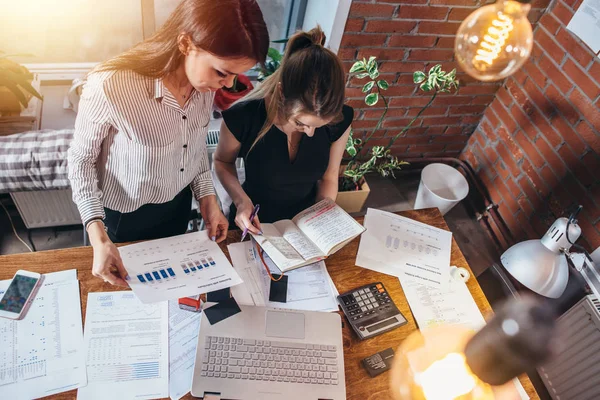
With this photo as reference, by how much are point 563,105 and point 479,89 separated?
54cm

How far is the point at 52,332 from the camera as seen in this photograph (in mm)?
1125

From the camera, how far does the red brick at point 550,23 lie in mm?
2123

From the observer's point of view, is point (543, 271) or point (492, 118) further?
point (492, 118)

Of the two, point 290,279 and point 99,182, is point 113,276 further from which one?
point 290,279

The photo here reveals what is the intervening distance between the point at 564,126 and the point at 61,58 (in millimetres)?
2602

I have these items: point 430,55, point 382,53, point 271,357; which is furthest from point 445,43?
point 271,357

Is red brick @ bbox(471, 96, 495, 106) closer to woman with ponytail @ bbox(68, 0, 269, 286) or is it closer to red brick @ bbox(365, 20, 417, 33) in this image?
red brick @ bbox(365, 20, 417, 33)

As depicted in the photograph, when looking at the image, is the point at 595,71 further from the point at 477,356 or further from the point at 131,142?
the point at 131,142

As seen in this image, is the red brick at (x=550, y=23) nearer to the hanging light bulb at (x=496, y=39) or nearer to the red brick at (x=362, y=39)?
the red brick at (x=362, y=39)

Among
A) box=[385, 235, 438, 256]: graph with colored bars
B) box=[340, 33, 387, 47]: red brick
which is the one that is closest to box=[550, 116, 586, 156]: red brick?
box=[340, 33, 387, 47]: red brick

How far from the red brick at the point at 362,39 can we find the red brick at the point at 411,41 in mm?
62

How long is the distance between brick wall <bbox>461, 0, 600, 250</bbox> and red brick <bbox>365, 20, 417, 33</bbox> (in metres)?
0.72

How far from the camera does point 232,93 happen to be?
200cm

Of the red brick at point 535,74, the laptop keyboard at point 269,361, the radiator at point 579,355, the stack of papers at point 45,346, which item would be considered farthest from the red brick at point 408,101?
the stack of papers at point 45,346
